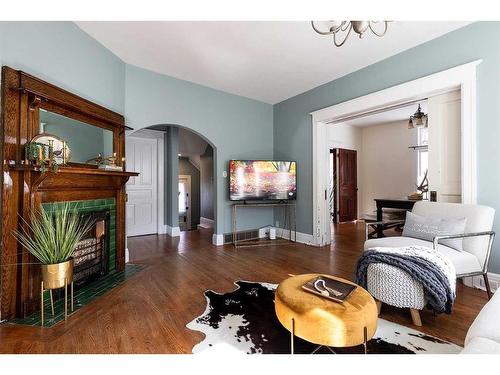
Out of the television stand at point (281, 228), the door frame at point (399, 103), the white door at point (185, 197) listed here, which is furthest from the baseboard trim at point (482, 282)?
the white door at point (185, 197)

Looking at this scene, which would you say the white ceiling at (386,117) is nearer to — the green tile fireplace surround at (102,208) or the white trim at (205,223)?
the white trim at (205,223)

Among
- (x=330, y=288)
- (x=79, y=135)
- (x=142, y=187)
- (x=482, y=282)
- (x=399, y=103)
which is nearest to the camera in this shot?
(x=330, y=288)

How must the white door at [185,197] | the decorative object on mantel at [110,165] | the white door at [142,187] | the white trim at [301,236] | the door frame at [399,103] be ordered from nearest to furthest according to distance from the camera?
the door frame at [399,103] → the decorative object on mantel at [110,165] → the white trim at [301,236] → the white door at [142,187] → the white door at [185,197]

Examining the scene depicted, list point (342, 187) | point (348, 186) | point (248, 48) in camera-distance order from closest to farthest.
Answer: point (248, 48), point (342, 187), point (348, 186)

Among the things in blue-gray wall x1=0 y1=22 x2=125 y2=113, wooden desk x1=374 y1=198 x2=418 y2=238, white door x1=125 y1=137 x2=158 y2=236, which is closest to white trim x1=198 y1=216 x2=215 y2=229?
white door x1=125 y1=137 x2=158 y2=236

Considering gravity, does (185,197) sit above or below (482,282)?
above

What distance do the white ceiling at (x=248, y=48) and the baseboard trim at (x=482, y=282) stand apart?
260 centimetres

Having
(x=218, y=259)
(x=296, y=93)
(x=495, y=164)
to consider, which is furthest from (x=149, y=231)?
(x=495, y=164)

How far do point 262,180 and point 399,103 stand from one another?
2357 mm

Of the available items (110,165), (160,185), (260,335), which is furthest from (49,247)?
(160,185)

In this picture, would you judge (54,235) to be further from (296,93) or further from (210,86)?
(296,93)

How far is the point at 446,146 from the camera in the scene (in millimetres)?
2869

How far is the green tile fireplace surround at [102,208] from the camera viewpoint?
7.17ft

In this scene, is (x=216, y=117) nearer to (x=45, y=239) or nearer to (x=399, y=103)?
(x=399, y=103)
